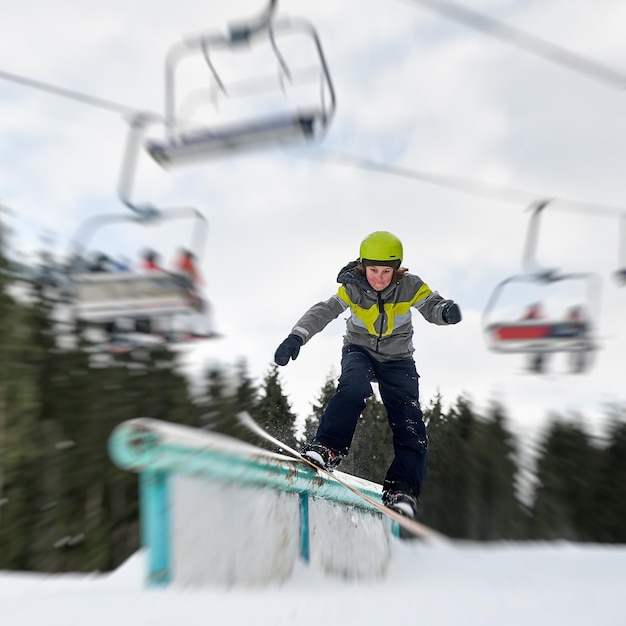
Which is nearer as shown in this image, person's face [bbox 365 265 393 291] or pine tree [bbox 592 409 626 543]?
person's face [bbox 365 265 393 291]

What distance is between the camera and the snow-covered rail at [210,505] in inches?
101

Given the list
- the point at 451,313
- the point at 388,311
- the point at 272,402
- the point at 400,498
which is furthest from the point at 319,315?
the point at 272,402

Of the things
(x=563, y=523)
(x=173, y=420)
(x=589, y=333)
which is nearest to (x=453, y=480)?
(x=563, y=523)

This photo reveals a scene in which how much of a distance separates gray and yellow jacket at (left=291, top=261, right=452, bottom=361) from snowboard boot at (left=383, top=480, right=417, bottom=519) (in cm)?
77

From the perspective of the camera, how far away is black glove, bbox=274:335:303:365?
391cm

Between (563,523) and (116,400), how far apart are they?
18.2m

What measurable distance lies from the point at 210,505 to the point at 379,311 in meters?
1.70

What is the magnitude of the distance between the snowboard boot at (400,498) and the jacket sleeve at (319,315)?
3.43 feet

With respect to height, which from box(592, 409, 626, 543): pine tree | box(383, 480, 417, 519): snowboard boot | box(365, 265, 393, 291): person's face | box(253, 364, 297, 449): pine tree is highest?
box(365, 265, 393, 291): person's face

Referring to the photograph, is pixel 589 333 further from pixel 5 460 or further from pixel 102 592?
pixel 5 460

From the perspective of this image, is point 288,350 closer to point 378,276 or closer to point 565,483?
point 378,276

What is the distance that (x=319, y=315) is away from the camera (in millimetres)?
4125

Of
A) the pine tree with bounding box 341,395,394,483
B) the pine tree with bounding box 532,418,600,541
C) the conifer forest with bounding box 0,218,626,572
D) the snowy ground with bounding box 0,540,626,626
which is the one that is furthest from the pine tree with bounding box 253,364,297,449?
the snowy ground with bounding box 0,540,626,626

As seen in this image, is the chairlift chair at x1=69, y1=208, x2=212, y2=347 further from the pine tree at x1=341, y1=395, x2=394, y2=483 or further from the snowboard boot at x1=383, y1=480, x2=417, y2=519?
the pine tree at x1=341, y1=395, x2=394, y2=483
